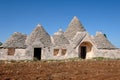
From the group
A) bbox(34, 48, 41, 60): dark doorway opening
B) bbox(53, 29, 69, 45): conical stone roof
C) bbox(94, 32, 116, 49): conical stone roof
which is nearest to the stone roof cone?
bbox(53, 29, 69, 45): conical stone roof

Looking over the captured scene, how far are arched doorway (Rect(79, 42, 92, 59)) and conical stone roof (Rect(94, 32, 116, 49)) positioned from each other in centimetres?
118

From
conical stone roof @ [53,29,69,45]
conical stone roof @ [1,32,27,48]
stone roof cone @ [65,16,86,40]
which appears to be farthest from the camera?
stone roof cone @ [65,16,86,40]

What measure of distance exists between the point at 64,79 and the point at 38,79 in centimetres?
121

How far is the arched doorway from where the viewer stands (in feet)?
111

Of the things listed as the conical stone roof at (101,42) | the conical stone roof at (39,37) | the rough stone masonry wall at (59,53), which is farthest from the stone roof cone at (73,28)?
the conical stone roof at (39,37)

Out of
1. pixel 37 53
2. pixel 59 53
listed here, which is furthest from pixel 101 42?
pixel 37 53

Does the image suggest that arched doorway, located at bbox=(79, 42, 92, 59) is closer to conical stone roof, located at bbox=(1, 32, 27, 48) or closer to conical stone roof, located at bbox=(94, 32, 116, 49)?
conical stone roof, located at bbox=(94, 32, 116, 49)

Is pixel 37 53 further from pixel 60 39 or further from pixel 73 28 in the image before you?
pixel 73 28

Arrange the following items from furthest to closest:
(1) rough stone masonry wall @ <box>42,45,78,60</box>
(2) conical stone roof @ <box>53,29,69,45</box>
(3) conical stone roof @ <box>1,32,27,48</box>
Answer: (2) conical stone roof @ <box>53,29,69,45</box>, (1) rough stone masonry wall @ <box>42,45,78,60</box>, (3) conical stone roof @ <box>1,32,27,48</box>

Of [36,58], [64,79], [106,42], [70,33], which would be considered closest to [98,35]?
[106,42]

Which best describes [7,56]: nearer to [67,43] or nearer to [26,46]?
[26,46]

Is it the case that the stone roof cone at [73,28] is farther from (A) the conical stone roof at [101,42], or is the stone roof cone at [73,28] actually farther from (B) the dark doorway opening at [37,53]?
(B) the dark doorway opening at [37,53]

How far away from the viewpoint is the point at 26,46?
3123 cm

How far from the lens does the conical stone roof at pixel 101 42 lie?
3353 centimetres
